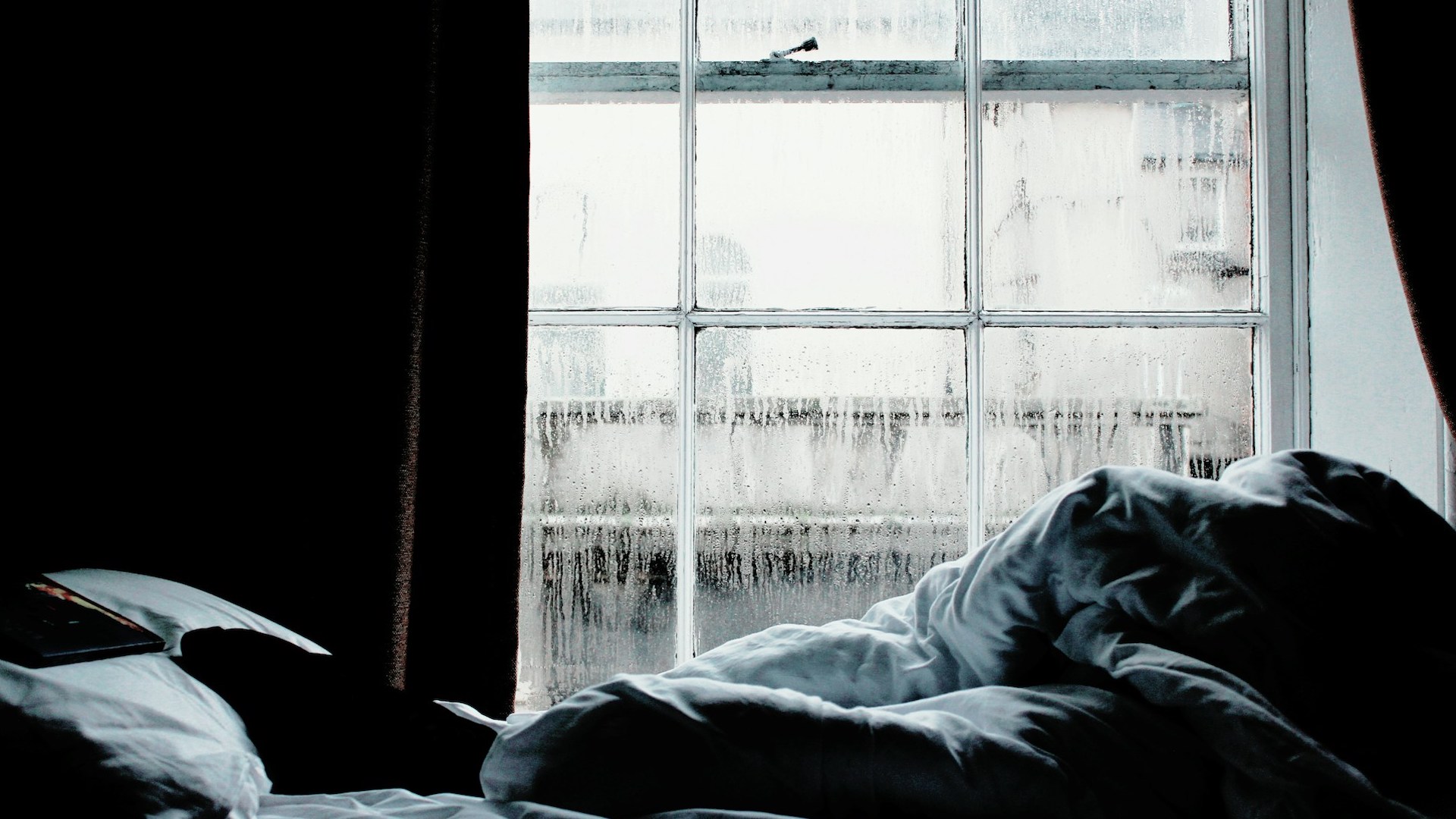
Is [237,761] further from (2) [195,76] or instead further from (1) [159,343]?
(2) [195,76]

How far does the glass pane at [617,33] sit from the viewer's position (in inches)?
67.3

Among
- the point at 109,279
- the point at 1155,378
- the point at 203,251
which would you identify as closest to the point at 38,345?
the point at 109,279

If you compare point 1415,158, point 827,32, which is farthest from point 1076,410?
point 827,32

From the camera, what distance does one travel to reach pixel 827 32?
171cm

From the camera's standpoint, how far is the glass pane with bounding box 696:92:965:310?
1688 mm

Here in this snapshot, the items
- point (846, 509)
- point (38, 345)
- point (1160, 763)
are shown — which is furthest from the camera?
point (846, 509)

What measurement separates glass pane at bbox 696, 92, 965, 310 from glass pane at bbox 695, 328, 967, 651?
9cm

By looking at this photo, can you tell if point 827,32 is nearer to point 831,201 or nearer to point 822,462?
point 831,201

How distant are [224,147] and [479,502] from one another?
0.68 meters

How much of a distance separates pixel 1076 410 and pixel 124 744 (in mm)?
1494

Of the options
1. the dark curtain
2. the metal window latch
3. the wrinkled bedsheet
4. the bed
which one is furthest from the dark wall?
the dark curtain

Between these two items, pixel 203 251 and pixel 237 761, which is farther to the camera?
pixel 203 251

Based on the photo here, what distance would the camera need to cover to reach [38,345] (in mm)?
1363

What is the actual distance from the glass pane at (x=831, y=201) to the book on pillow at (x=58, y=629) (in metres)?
1.05
